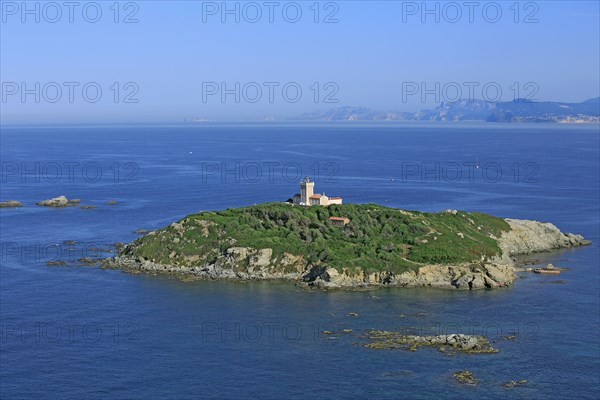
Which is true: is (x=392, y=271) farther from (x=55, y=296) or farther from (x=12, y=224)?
(x=12, y=224)

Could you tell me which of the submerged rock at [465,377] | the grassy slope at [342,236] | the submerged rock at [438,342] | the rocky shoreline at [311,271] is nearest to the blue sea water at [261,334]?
the submerged rock at [465,377]

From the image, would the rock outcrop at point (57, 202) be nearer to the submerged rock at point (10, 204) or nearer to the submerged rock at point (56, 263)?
the submerged rock at point (10, 204)

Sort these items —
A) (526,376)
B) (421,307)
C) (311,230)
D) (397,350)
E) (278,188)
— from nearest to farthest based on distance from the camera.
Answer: (526,376), (397,350), (421,307), (311,230), (278,188)

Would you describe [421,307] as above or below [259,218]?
below

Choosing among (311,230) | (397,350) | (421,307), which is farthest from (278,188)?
(397,350)

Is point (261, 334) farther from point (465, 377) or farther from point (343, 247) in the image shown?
point (343, 247)

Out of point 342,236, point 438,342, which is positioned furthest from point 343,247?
point 438,342

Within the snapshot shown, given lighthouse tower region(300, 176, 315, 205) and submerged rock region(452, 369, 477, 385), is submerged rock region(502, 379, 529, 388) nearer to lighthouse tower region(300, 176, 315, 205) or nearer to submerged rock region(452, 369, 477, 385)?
submerged rock region(452, 369, 477, 385)

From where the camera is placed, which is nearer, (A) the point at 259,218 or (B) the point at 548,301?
(B) the point at 548,301
